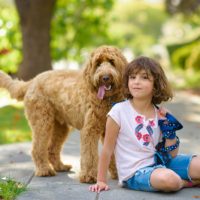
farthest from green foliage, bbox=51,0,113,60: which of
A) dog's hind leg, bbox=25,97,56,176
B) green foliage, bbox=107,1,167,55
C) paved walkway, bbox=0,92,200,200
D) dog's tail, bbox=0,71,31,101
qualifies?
green foliage, bbox=107,1,167,55

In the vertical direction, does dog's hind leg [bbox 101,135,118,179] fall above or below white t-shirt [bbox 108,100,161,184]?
below

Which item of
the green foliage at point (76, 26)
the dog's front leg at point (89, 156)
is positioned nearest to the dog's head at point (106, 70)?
the dog's front leg at point (89, 156)

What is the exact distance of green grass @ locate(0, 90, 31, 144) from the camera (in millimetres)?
9492

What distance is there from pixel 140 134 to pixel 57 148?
155 cm

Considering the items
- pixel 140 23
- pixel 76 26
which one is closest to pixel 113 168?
pixel 76 26

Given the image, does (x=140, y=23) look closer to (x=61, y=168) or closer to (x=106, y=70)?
(x=61, y=168)

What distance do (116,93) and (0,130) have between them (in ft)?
15.3

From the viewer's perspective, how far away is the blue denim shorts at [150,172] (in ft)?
18.1

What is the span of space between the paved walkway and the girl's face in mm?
976

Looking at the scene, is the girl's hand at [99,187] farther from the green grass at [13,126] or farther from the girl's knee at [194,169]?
the green grass at [13,126]

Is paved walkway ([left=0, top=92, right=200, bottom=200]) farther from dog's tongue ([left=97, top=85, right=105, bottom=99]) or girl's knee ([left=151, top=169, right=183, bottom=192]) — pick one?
dog's tongue ([left=97, top=85, right=105, bottom=99])

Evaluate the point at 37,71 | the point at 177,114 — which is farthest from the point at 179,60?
the point at 177,114

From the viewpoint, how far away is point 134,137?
5.62m

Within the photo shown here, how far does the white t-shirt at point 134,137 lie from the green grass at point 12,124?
3.50 meters
